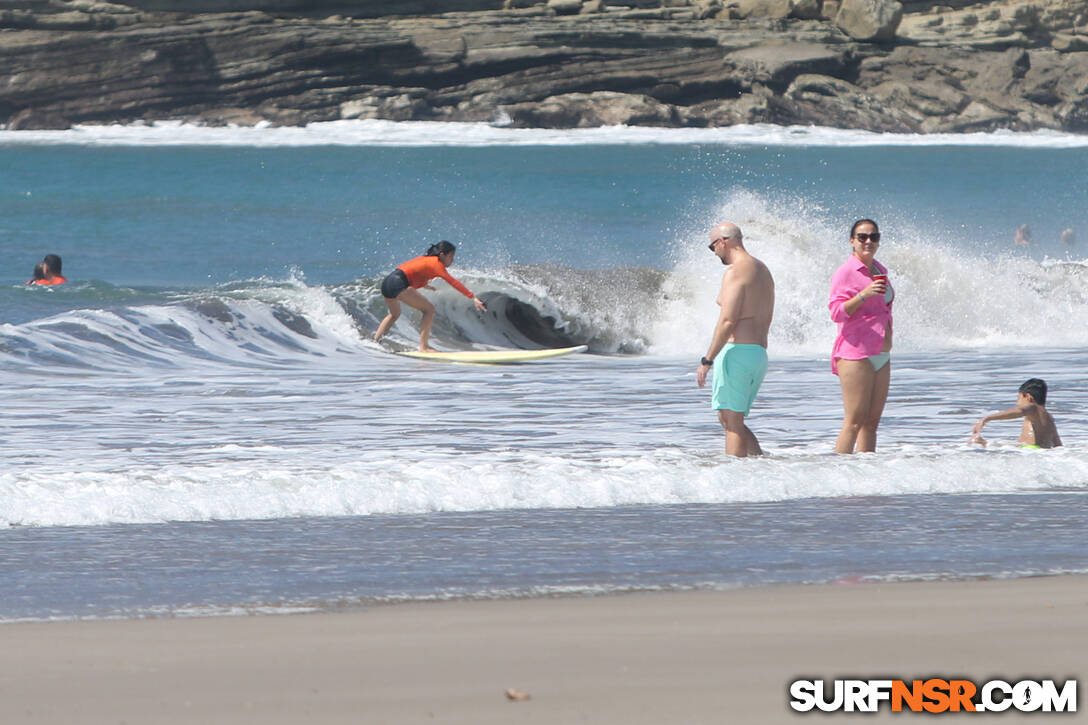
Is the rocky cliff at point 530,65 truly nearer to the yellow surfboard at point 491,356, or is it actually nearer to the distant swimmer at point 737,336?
the yellow surfboard at point 491,356

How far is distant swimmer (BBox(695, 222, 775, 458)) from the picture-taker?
26.0 feet

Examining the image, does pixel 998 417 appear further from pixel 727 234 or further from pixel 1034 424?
pixel 727 234

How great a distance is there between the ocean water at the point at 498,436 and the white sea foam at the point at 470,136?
4391 cm

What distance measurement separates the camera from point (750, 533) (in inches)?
252

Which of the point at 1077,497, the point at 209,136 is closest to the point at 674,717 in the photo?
the point at 1077,497

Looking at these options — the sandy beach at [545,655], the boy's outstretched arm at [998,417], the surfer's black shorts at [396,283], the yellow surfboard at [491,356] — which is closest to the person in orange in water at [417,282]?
the surfer's black shorts at [396,283]

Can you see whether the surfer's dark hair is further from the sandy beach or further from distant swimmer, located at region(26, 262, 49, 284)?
distant swimmer, located at region(26, 262, 49, 284)

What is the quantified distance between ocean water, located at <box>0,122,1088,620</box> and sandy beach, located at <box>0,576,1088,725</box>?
32 cm

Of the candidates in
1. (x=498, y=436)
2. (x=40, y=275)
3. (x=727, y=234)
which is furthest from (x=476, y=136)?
(x=727, y=234)

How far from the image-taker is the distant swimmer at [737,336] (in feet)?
26.0

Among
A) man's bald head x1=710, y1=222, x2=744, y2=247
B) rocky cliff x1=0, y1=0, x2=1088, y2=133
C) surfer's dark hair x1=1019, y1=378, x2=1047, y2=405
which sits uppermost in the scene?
rocky cliff x1=0, y1=0, x2=1088, y2=133

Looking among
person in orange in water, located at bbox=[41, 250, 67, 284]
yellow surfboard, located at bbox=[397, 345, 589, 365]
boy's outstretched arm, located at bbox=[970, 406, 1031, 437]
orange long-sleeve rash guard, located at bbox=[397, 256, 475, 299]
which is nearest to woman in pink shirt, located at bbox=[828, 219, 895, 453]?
boy's outstretched arm, located at bbox=[970, 406, 1031, 437]

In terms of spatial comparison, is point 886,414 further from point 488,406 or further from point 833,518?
point 833,518

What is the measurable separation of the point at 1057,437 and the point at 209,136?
237 ft
